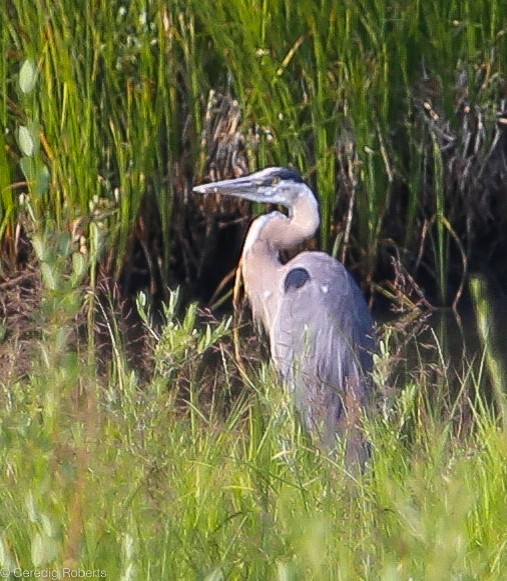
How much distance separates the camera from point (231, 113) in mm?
4758

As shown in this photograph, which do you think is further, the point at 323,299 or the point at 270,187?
the point at 270,187

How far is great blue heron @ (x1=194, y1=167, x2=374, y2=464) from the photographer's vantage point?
11.6 ft

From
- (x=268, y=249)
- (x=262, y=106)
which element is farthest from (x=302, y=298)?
(x=262, y=106)

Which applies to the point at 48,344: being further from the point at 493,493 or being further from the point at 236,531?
the point at 493,493

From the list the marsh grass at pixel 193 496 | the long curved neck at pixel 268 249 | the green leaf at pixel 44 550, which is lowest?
the long curved neck at pixel 268 249

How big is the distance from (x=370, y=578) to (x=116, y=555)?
0.35m

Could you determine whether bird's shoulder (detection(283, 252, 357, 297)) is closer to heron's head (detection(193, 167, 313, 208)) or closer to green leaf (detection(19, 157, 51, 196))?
heron's head (detection(193, 167, 313, 208))

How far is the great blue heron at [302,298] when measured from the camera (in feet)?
11.6

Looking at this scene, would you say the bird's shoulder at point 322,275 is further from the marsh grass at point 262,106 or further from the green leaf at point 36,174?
the green leaf at point 36,174

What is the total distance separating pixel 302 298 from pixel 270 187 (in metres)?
0.54

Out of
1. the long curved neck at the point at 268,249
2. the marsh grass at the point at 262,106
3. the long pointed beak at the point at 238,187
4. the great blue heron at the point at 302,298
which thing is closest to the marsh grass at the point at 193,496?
the great blue heron at the point at 302,298

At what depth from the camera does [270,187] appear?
4289 mm

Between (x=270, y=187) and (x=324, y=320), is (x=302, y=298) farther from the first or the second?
(x=270, y=187)

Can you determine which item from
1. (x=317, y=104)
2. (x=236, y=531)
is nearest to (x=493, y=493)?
(x=236, y=531)
